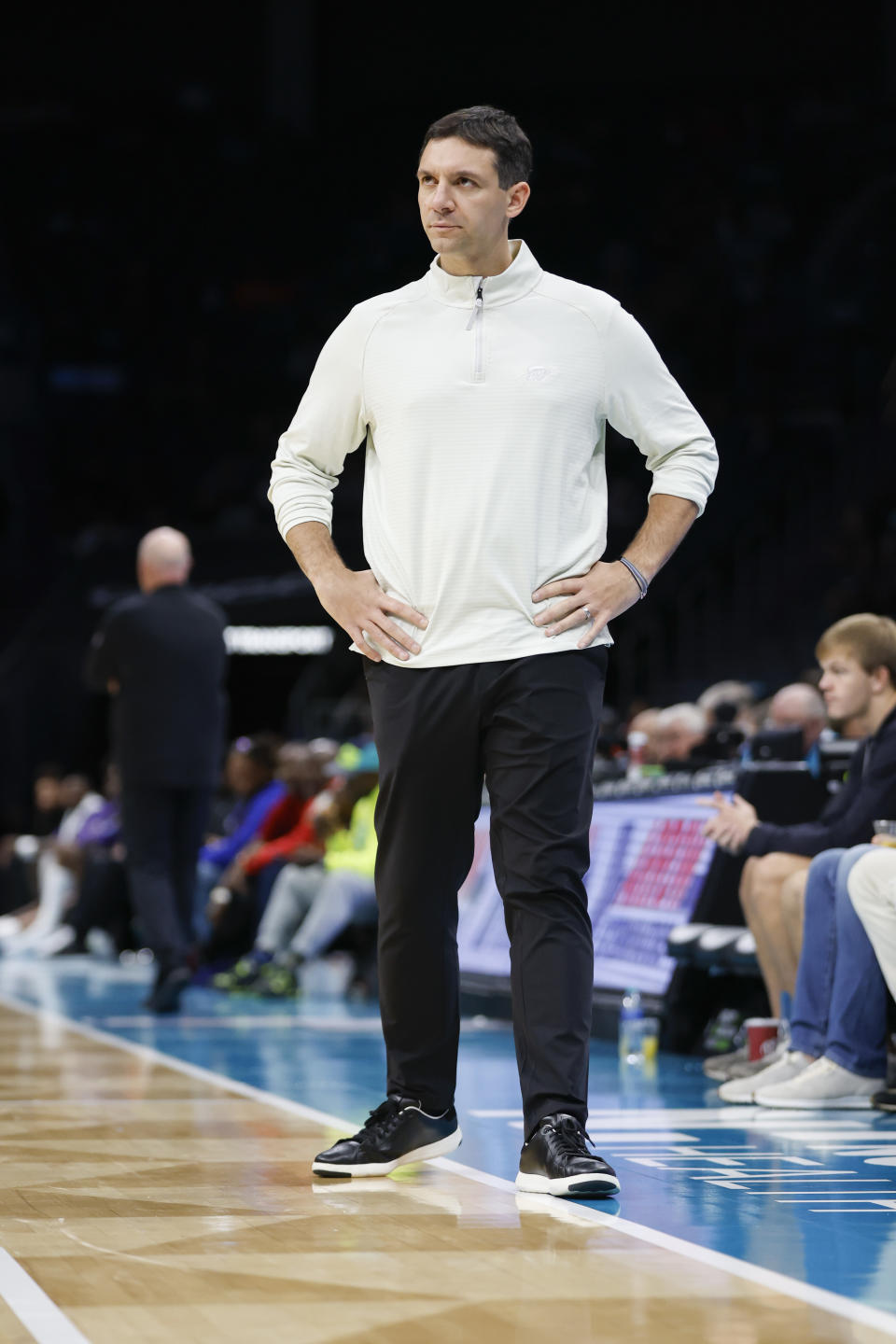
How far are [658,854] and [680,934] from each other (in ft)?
2.10

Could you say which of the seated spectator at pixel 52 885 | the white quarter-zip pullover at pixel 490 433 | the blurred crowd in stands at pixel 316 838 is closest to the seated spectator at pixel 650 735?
the blurred crowd in stands at pixel 316 838

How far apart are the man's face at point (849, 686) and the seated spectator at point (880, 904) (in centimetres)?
55

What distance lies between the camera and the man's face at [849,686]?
5395 millimetres

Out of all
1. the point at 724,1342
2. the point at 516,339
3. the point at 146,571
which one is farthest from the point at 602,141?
the point at 724,1342

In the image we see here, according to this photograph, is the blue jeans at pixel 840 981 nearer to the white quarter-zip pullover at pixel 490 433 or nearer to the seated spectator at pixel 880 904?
the seated spectator at pixel 880 904

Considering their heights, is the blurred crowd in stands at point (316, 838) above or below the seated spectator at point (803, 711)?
below

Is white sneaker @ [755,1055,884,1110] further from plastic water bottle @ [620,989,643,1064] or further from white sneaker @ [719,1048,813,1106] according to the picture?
plastic water bottle @ [620,989,643,1064]

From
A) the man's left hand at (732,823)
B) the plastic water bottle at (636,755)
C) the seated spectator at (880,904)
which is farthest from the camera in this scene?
the plastic water bottle at (636,755)

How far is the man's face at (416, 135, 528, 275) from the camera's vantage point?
11.8ft

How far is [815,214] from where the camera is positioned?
730 inches

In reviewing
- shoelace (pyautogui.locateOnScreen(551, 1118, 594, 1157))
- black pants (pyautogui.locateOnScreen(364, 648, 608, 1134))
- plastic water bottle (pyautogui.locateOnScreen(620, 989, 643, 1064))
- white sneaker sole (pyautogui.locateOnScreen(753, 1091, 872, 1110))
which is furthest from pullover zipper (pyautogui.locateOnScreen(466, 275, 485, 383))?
plastic water bottle (pyautogui.locateOnScreen(620, 989, 643, 1064))

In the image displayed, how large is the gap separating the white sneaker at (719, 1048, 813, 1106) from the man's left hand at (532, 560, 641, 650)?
1.96m

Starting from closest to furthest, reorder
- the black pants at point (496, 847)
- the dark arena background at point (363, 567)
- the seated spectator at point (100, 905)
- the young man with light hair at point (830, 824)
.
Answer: the dark arena background at point (363, 567) → the black pants at point (496, 847) → the young man with light hair at point (830, 824) → the seated spectator at point (100, 905)

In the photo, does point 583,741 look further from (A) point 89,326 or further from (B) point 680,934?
(A) point 89,326
